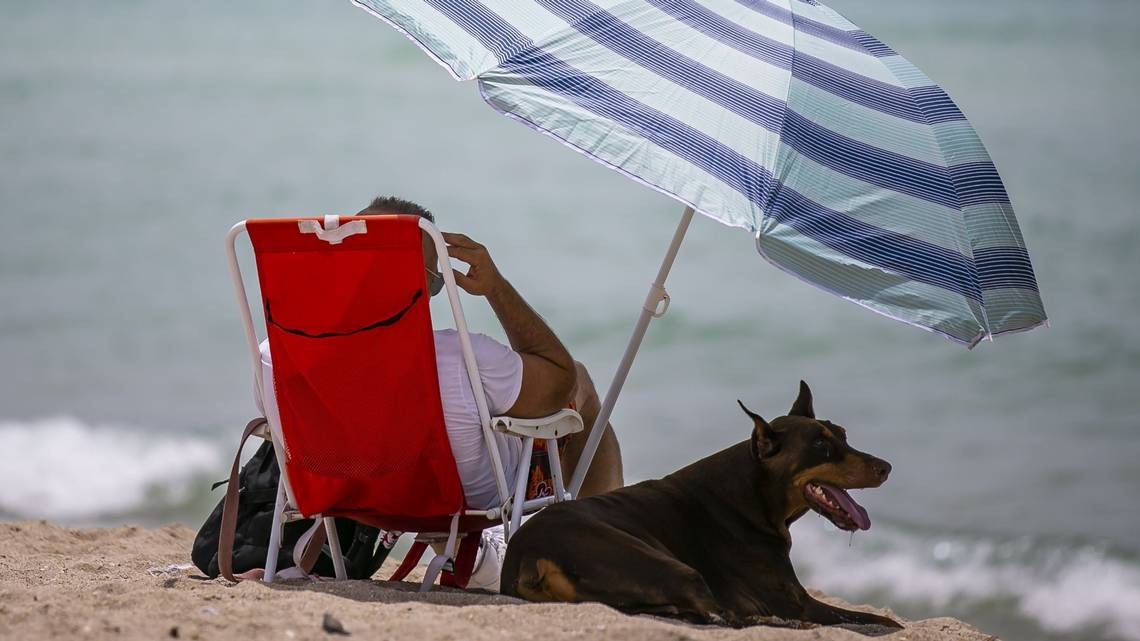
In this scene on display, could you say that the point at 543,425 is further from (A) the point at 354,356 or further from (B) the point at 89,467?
(B) the point at 89,467


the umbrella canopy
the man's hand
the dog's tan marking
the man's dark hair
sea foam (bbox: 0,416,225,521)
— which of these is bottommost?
sea foam (bbox: 0,416,225,521)

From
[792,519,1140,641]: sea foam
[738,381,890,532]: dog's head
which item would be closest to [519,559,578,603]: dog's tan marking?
[738,381,890,532]: dog's head

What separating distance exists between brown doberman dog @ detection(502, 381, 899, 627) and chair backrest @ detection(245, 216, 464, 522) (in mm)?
428

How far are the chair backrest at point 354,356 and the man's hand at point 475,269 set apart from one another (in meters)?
0.17

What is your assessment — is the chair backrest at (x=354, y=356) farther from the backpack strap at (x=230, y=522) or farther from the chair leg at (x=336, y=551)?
the chair leg at (x=336, y=551)

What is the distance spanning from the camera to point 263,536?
14.4ft

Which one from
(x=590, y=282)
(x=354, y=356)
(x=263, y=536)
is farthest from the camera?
(x=590, y=282)

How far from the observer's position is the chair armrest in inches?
152

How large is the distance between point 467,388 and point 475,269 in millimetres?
336

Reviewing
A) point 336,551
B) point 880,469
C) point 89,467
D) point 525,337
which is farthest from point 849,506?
point 89,467

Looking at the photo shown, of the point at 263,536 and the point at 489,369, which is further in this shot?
the point at 263,536

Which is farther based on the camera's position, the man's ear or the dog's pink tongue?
the man's ear

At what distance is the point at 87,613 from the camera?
3256 mm

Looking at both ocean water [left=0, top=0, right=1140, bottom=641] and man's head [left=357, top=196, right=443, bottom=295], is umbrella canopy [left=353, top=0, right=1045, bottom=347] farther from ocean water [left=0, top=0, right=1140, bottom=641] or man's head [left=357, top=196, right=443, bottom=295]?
ocean water [left=0, top=0, right=1140, bottom=641]
